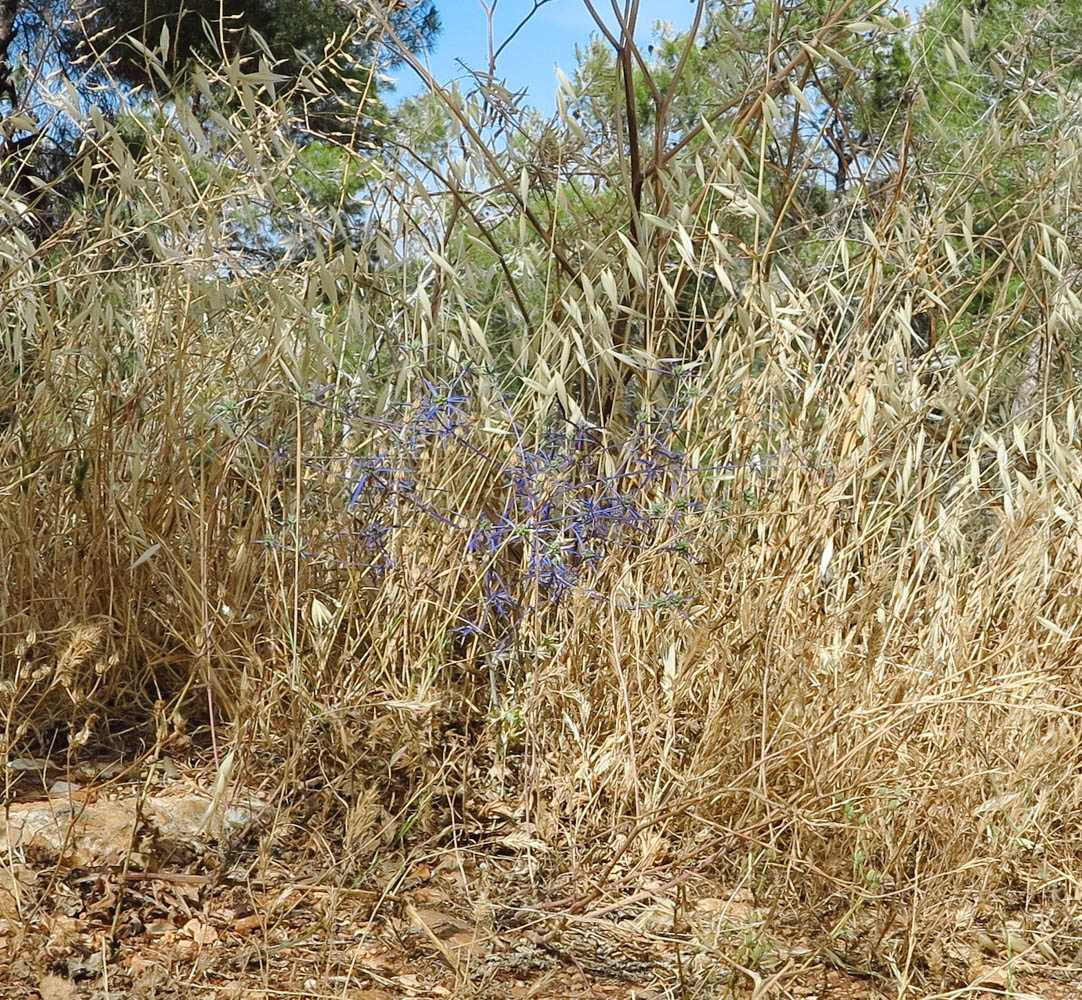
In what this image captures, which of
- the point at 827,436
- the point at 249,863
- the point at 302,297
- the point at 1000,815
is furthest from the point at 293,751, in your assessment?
the point at 1000,815

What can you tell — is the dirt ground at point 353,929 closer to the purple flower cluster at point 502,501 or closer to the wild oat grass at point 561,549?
the wild oat grass at point 561,549

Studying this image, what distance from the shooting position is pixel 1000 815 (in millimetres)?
2012

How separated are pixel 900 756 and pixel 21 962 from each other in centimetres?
132

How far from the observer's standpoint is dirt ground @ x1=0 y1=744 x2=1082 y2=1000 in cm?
153

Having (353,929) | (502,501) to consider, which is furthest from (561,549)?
(353,929)

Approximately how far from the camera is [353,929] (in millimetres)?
1678

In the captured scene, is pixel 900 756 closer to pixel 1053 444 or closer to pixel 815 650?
pixel 815 650

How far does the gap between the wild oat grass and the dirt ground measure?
6 cm

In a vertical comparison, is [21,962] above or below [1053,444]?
below

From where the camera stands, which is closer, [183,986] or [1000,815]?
[183,986]

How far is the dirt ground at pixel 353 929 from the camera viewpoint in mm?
1533

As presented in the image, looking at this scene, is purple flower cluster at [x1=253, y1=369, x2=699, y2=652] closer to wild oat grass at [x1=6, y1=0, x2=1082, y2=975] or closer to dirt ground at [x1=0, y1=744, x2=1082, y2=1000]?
wild oat grass at [x1=6, y1=0, x2=1082, y2=975]

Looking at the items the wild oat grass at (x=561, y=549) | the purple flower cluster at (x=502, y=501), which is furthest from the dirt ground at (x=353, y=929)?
the purple flower cluster at (x=502, y=501)

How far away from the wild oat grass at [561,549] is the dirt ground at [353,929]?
0.06 m
